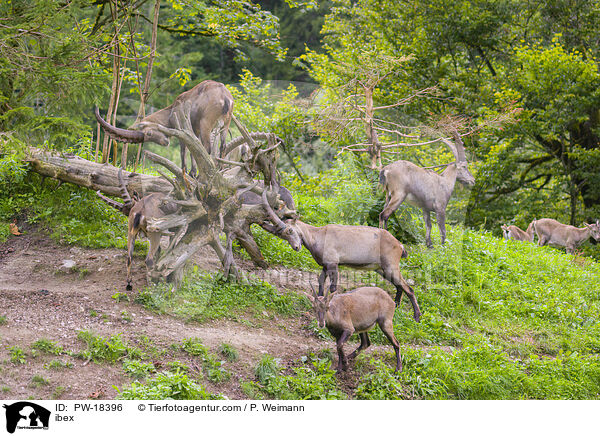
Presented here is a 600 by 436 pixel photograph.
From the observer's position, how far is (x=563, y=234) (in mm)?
16047

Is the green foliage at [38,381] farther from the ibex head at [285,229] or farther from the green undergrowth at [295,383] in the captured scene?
the ibex head at [285,229]

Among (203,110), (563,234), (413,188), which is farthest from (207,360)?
(563,234)

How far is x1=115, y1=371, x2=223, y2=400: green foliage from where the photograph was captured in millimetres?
5770

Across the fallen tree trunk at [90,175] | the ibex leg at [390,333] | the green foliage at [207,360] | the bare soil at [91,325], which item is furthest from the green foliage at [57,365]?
the fallen tree trunk at [90,175]

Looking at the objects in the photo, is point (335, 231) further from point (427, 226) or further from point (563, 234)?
point (563, 234)

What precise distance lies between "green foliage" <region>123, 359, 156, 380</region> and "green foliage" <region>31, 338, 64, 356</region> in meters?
0.74

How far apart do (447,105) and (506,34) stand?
3.04 m

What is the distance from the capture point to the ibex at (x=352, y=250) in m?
8.24

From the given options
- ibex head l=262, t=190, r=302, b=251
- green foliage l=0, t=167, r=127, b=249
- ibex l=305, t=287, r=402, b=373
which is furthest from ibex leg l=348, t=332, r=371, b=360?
green foliage l=0, t=167, r=127, b=249

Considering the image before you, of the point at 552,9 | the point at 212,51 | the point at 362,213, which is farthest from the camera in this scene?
the point at 212,51

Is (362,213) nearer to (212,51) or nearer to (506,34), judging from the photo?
(506,34)

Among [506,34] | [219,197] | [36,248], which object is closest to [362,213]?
[219,197]

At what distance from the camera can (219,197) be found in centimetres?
835

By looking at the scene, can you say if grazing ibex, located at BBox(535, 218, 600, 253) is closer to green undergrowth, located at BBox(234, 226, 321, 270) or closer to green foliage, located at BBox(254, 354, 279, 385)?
green undergrowth, located at BBox(234, 226, 321, 270)
